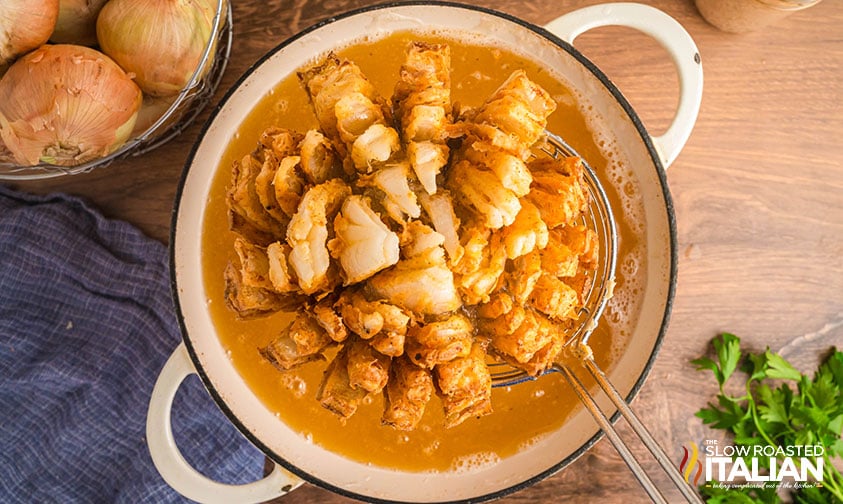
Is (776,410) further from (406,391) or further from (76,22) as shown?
(76,22)

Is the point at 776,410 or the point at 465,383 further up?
the point at 465,383

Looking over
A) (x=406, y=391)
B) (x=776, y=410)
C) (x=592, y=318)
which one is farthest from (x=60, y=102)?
(x=776, y=410)

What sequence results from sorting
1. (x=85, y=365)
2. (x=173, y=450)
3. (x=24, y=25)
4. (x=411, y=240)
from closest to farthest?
1. (x=411, y=240)
2. (x=24, y=25)
3. (x=173, y=450)
4. (x=85, y=365)

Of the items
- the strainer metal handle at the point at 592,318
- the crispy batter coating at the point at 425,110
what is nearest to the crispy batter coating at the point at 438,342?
the crispy batter coating at the point at 425,110

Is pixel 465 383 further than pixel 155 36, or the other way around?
pixel 155 36

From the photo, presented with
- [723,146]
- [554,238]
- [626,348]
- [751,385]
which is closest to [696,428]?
[751,385]

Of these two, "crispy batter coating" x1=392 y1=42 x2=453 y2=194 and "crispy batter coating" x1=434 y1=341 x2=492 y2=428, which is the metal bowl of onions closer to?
"crispy batter coating" x1=392 y1=42 x2=453 y2=194

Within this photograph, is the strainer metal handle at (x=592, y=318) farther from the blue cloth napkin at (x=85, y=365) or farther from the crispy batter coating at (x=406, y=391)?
the blue cloth napkin at (x=85, y=365)
